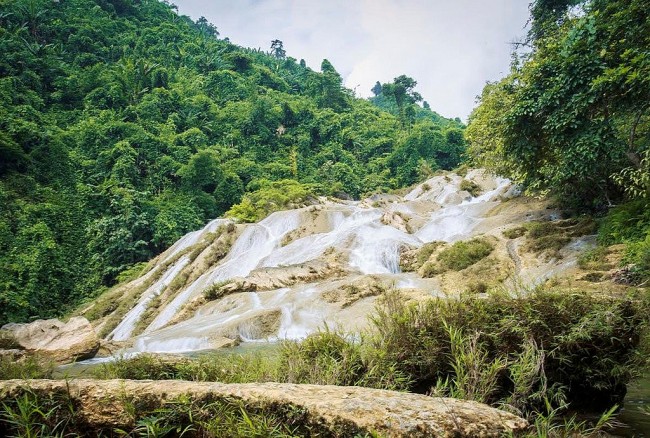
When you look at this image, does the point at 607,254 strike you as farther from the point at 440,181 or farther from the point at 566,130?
the point at 440,181

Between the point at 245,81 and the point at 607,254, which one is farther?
the point at 245,81

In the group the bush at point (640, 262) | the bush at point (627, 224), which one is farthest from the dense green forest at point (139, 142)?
the bush at point (640, 262)

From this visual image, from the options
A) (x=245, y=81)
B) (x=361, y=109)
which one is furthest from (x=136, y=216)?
(x=361, y=109)

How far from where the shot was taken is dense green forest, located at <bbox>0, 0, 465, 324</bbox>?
31922 mm

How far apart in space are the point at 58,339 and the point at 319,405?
43.7ft

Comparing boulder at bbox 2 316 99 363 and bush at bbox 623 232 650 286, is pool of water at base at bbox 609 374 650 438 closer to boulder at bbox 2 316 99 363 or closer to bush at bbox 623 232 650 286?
bush at bbox 623 232 650 286

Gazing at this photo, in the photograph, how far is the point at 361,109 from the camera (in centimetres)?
6744

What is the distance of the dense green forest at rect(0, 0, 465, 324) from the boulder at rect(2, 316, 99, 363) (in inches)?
617

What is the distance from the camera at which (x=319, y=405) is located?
103 inches

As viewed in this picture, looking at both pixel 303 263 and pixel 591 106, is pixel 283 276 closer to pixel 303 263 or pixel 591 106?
pixel 303 263

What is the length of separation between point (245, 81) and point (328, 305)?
57.7m

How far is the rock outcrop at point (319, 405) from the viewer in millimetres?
2320

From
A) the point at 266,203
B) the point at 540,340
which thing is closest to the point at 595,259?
the point at 540,340

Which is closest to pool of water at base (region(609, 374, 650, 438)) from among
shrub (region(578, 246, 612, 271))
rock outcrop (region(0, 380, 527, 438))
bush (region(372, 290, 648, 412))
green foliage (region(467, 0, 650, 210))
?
bush (region(372, 290, 648, 412))
